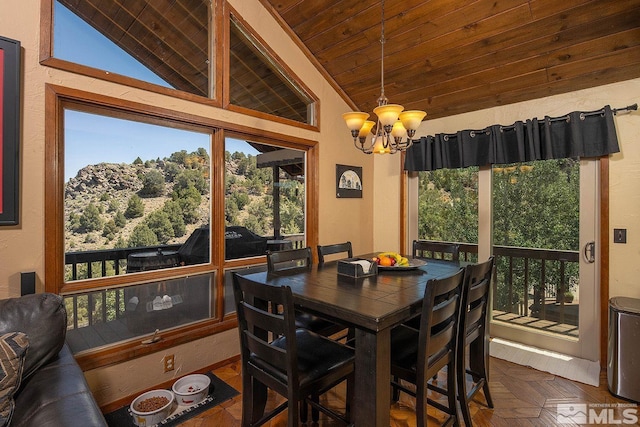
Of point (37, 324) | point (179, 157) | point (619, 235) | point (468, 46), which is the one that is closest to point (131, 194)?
point (179, 157)

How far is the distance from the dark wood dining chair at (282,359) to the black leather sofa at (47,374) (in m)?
0.66

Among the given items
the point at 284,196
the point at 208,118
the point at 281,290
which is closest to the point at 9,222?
the point at 208,118

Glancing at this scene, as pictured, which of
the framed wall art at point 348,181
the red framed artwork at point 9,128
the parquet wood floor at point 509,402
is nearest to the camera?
the red framed artwork at point 9,128

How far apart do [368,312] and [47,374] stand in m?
1.36

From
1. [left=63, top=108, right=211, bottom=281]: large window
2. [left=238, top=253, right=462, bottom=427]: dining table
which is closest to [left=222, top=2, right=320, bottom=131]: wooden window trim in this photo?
[left=63, top=108, right=211, bottom=281]: large window

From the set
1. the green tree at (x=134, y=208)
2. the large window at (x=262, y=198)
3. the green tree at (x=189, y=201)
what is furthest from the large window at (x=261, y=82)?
the green tree at (x=134, y=208)

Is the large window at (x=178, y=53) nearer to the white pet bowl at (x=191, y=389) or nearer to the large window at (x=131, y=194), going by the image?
the large window at (x=131, y=194)

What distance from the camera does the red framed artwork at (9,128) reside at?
5.77 ft

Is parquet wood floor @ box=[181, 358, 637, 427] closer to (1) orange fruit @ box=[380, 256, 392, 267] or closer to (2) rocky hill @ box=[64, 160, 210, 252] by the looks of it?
(1) orange fruit @ box=[380, 256, 392, 267]

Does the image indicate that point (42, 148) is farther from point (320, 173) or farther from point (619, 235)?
point (619, 235)

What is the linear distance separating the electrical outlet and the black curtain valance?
112 inches

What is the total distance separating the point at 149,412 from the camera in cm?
192

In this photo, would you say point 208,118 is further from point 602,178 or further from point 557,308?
point 557,308

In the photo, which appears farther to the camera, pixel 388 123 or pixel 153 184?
pixel 153 184
